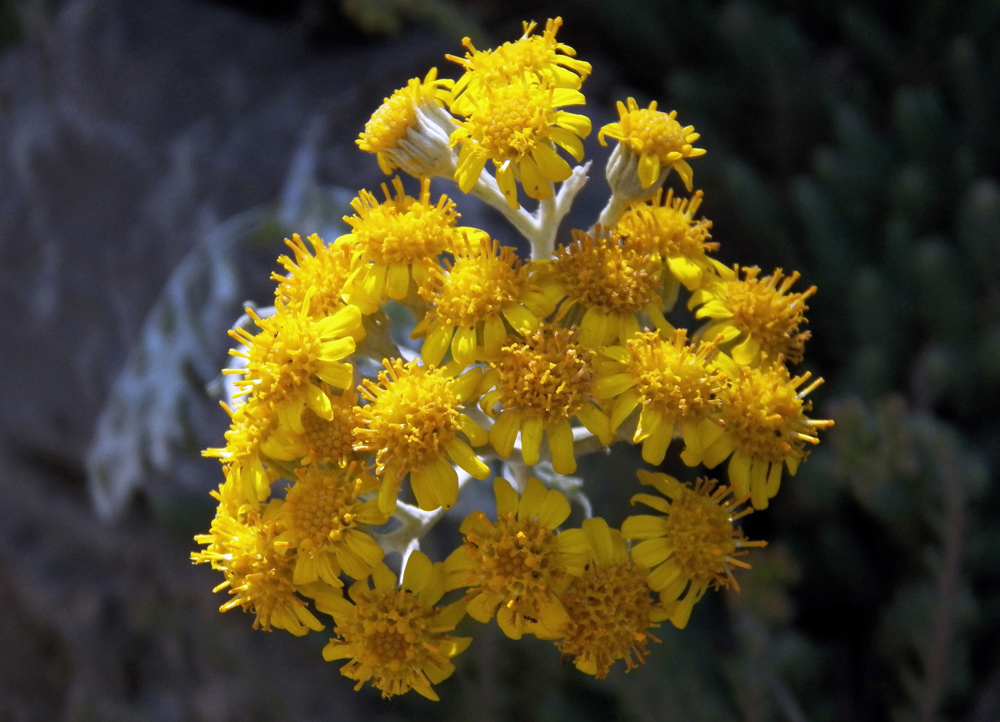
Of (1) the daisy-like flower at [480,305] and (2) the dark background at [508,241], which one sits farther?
(2) the dark background at [508,241]

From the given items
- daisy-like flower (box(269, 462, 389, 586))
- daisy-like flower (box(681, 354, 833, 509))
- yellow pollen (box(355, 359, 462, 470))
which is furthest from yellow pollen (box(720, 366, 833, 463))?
daisy-like flower (box(269, 462, 389, 586))

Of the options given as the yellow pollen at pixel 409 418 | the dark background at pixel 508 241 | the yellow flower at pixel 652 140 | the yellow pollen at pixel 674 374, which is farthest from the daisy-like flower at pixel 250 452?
the dark background at pixel 508 241

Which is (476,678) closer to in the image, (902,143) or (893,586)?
(893,586)

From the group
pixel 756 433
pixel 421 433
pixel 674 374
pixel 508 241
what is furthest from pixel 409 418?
pixel 508 241

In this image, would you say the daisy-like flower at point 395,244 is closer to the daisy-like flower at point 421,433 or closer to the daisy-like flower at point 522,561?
the daisy-like flower at point 421,433

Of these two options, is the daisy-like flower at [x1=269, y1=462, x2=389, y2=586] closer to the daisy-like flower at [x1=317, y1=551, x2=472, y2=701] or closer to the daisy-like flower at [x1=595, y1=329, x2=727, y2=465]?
the daisy-like flower at [x1=317, y1=551, x2=472, y2=701]

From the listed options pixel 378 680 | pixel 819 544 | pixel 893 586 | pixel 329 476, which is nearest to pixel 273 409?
pixel 329 476
